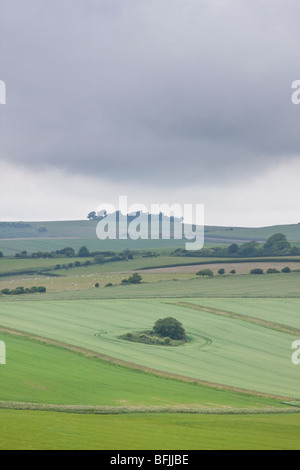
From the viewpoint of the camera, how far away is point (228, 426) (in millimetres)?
46500

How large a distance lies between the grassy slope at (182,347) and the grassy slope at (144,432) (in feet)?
55.3

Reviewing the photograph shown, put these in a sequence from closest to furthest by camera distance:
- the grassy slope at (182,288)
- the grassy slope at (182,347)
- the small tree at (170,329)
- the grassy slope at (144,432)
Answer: the grassy slope at (144,432) → the grassy slope at (182,347) → the small tree at (170,329) → the grassy slope at (182,288)

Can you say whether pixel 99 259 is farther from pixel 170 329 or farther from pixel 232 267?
pixel 170 329

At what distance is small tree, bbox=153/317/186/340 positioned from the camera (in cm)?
8573

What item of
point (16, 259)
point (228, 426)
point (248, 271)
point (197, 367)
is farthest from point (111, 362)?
point (16, 259)

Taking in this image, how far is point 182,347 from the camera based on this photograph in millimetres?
82250

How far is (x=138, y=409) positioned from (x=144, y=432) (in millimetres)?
10117

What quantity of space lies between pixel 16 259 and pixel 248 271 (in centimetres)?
5922

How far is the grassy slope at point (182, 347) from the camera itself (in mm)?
71250

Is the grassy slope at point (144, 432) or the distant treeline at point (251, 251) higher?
the distant treeline at point (251, 251)

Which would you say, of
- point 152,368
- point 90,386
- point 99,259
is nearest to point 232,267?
point 99,259

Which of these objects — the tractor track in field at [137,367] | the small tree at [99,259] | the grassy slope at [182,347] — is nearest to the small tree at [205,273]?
the small tree at [99,259]

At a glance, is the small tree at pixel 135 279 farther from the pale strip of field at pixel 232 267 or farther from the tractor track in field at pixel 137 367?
the tractor track in field at pixel 137 367
